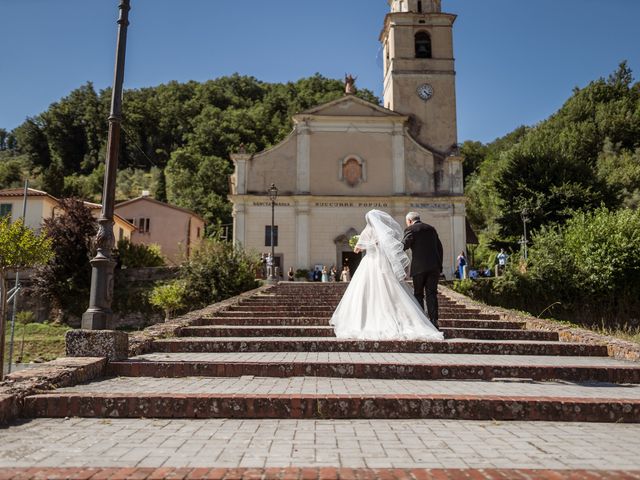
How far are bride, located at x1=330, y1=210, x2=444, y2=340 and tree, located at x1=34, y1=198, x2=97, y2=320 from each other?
80.5 feet

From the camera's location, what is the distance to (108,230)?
23.7 ft

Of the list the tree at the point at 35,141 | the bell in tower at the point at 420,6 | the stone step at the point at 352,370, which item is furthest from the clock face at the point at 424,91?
the tree at the point at 35,141

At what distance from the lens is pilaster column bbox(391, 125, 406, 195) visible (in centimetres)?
3272

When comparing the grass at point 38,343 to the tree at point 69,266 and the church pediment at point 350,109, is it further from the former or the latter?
the church pediment at point 350,109

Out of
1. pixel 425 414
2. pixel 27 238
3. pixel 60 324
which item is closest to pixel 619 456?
pixel 425 414

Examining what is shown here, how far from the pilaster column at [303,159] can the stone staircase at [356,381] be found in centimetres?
2164

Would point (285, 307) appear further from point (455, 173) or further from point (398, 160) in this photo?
point (455, 173)

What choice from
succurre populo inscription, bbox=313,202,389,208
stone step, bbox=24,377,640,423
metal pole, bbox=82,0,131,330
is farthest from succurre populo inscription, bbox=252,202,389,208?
stone step, bbox=24,377,640,423

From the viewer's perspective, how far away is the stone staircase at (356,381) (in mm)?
4957

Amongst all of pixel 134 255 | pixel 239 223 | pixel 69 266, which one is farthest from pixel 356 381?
pixel 134 255

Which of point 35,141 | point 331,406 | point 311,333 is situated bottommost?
point 331,406

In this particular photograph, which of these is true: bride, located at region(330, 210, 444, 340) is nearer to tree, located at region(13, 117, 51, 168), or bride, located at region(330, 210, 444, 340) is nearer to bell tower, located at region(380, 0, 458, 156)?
bell tower, located at region(380, 0, 458, 156)

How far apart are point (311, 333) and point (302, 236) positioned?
2119 centimetres

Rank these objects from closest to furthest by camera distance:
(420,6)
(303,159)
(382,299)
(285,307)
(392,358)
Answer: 1. (392,358)
2. (382,299)
3. (285,307)
4. (303,159)
5. (420,6)
